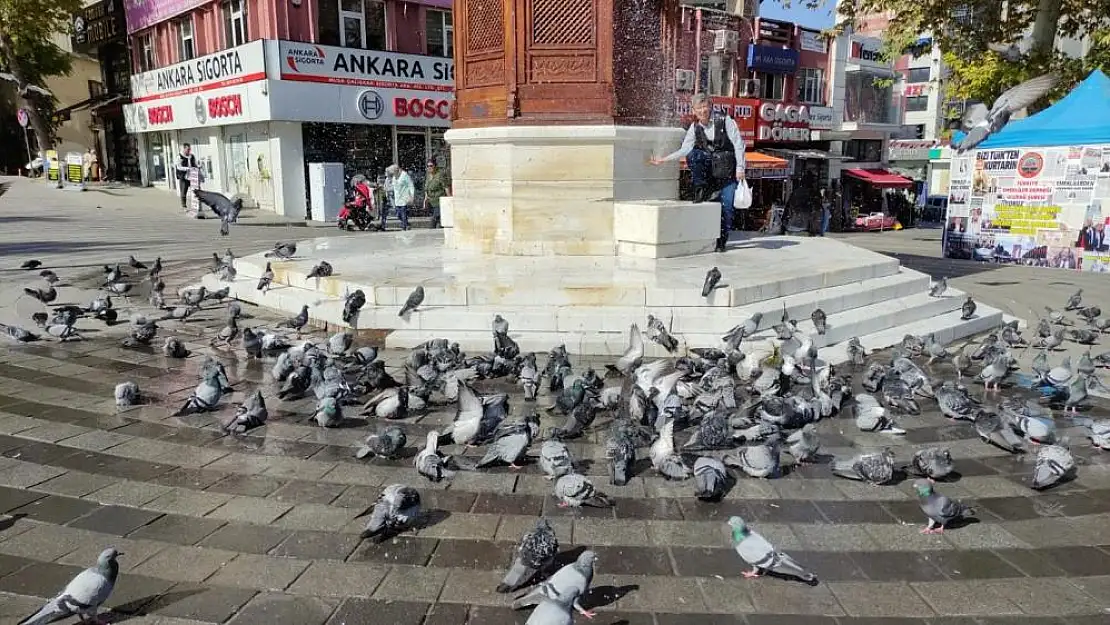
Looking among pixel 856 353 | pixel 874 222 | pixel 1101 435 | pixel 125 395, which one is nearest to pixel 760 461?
pixel 1101 435

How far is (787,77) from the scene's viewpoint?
1244 inches

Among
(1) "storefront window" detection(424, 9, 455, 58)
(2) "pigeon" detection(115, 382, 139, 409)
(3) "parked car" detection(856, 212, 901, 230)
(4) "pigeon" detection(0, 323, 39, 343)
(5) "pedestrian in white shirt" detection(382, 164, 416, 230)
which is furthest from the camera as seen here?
(3) "parked car" detection(856, 212, 901, 230)

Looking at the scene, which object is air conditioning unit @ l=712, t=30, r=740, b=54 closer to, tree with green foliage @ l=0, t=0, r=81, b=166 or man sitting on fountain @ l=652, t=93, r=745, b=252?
man sitting on fountain @ l=652, t=93, r=745, b=252

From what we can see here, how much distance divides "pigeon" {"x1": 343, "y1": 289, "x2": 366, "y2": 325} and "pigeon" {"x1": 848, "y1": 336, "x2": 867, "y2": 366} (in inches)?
202

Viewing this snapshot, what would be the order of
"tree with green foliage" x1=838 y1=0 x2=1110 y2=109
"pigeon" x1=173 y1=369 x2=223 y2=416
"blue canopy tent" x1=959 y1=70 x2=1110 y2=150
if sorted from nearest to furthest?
"pigeon" x1=173 y1=369 x2=223 y2=416 → "blue canopy tent" x1=959 y1=70 x2=1110 y2=150 → "tree with green foliage" x1=838 y1=0 x2=1110 y2=109

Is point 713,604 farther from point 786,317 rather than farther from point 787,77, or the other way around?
point 787,77

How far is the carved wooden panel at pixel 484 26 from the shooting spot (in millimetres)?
10133

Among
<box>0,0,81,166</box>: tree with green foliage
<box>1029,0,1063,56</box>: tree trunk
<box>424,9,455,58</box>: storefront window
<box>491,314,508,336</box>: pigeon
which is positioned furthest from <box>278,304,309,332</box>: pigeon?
<box>0,0,81,166</box>: tree with green foliage

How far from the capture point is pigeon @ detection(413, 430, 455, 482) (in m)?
4.52

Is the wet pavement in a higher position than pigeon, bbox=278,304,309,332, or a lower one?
lower

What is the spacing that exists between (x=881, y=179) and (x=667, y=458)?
1292 inches

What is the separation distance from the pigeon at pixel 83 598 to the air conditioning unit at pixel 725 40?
29.1 metres

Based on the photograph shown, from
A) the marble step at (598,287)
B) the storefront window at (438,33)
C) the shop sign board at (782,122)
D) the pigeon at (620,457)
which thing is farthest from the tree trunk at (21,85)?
the pigeon at (620,457)

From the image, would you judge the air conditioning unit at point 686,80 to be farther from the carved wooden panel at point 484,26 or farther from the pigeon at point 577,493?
the pigeon at point 577,493
